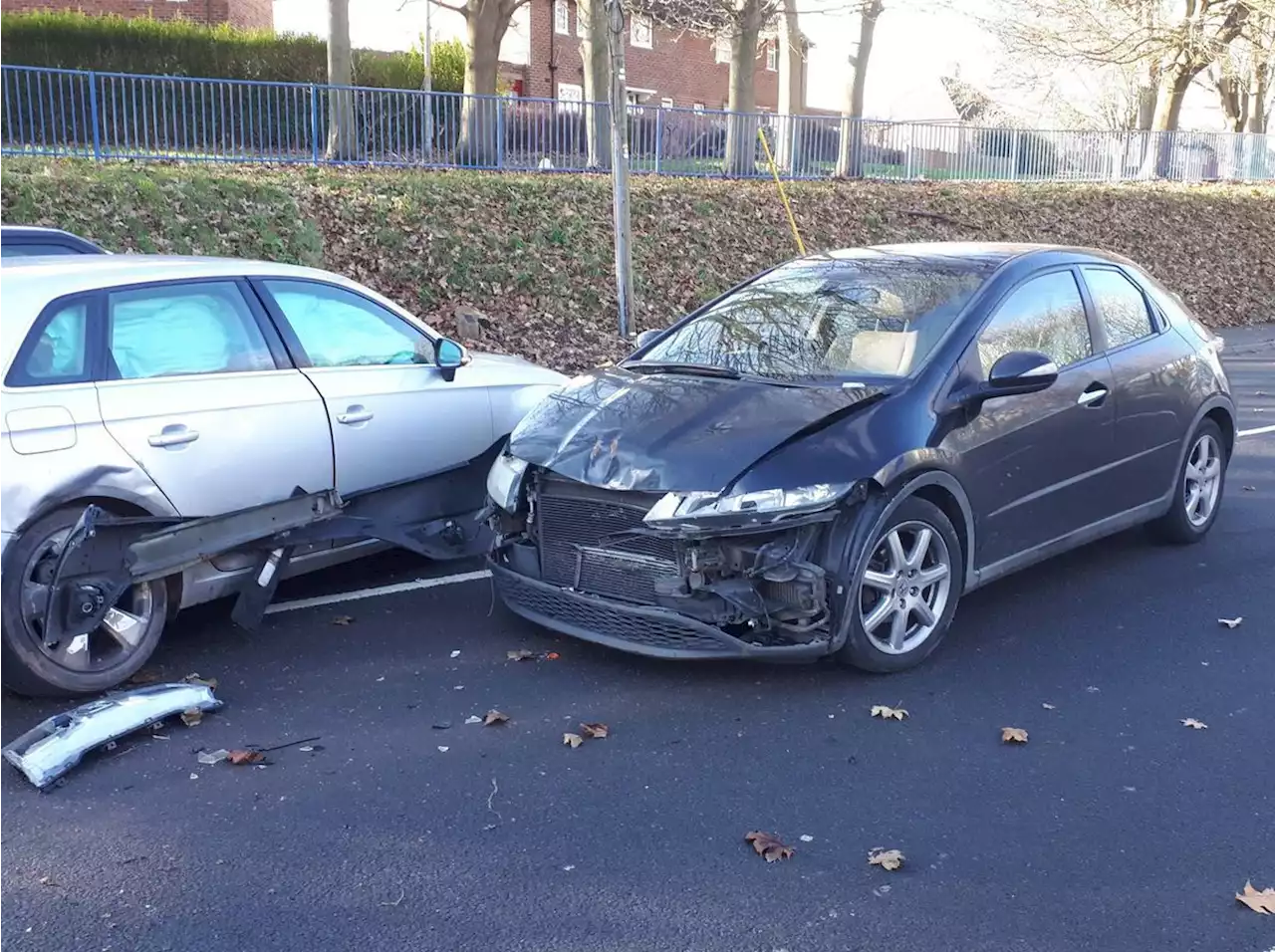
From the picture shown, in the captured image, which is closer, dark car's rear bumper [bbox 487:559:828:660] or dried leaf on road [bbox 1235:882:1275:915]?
dried leaf on road [bbox 1235:882:1275:915]

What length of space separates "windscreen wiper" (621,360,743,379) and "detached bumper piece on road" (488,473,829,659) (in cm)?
95

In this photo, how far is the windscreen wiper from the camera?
5.81 meters

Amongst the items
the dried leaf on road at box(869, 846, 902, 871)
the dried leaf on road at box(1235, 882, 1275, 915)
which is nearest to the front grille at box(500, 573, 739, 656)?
the dried leaf on road at box(869, 846, 902, 871)

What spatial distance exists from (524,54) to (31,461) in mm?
38616

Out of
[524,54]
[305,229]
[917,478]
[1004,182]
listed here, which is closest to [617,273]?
[305,229]

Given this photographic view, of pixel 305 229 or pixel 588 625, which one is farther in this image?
pixel 305 229

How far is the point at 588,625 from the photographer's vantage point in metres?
5.27

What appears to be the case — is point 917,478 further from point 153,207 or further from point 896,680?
point 153,207

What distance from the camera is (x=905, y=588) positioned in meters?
5.33

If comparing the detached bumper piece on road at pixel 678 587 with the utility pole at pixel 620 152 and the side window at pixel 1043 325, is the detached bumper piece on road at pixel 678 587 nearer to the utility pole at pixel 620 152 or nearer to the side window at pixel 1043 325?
the side window at pixel 1043 325

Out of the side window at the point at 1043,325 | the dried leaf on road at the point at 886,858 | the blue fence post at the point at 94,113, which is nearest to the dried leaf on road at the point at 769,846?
the dried leaf on road at the point at 886,858

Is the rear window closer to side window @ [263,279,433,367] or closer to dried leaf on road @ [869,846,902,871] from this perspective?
side window @ [263,279,433,367]

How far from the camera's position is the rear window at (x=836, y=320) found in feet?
18.9

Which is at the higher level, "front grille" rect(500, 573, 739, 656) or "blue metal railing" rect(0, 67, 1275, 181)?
"blue metal railing" rect(0, 67, 1275, 181)
